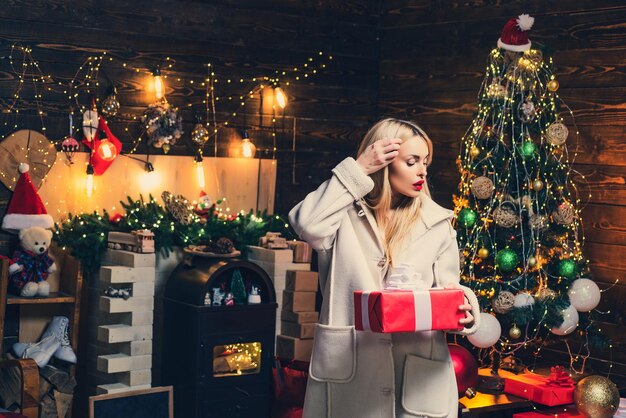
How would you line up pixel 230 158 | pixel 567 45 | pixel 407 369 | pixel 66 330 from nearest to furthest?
1. pixel 407 369
2. pixel 66 330
3. pixel 567 45
4. pixel 230 158

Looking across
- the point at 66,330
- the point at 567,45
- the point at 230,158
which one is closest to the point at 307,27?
the point at 230,158

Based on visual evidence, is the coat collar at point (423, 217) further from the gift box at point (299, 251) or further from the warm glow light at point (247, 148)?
the warm glow light at point (247, 148)

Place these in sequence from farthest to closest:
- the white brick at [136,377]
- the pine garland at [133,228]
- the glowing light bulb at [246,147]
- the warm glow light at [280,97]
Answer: the warm glow light at [280,97] → the glowing light bulb at [246,147] → the pine garland at [133,228] → the white brick at [136,377]

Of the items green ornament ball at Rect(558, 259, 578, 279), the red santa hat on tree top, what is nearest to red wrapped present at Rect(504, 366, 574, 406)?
green ornament ball at Rect(558, 259, 578, 279)

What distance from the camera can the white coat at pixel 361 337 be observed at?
2.64m

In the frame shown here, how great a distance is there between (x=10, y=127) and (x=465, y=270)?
2.48 m

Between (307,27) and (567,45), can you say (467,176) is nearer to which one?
(567,45)

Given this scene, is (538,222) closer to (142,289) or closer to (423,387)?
(142,289)

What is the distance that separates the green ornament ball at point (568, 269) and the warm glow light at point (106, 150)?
8.04ft

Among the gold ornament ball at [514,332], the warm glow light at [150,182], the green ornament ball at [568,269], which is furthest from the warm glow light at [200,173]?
the green ornament ball at [568,269]

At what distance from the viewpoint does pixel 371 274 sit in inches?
106

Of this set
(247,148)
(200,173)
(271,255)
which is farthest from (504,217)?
(200,173)

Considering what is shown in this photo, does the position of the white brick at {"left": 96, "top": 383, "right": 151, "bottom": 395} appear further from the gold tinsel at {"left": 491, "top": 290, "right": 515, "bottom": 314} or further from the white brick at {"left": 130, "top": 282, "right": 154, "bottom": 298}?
the gold tinsel at {"left": 491, "top": 290, "right": 515, "bottom": 314}

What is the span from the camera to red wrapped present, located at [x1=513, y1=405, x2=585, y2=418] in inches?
185
